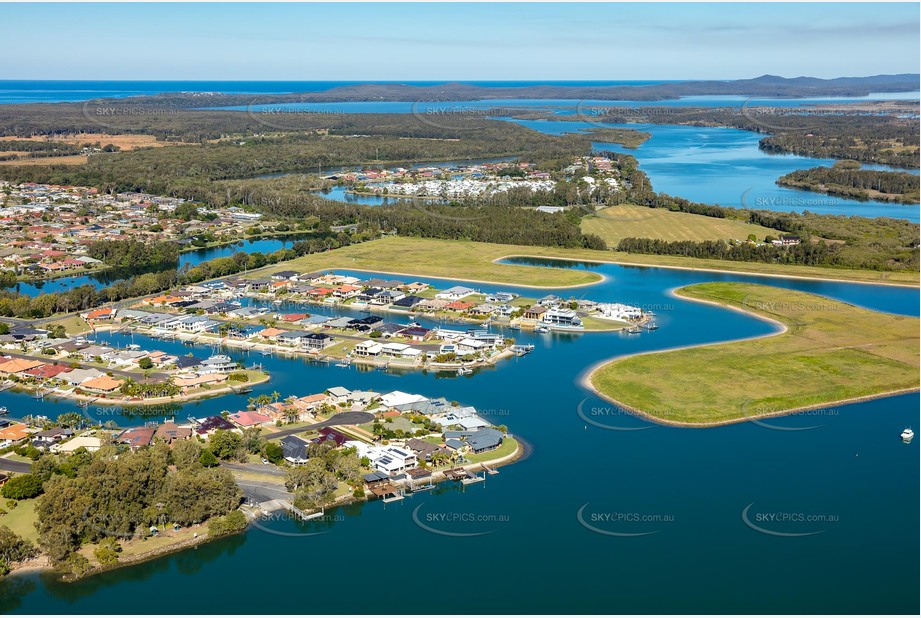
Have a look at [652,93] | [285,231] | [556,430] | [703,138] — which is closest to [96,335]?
[556,430]

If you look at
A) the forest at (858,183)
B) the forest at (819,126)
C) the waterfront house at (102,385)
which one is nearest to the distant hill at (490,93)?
the forest at (819,126)

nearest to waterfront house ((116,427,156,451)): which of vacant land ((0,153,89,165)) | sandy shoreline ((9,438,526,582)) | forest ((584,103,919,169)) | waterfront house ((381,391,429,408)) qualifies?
sandy shoreline ((9,438,526,582))

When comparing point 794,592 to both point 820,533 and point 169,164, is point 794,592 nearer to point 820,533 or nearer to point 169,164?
point 820,533

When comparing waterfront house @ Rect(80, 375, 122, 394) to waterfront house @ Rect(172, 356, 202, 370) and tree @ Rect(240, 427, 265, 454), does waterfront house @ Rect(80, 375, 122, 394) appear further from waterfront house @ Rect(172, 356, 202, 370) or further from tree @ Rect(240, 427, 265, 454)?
tree @ Rect(240, 427, 265, 454)

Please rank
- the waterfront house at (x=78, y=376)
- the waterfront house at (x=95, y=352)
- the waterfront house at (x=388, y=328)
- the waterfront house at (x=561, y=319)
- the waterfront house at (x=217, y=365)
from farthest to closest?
the waterfront house at (x=561, y=319)
the waterfront house at (x=388, y=328)
the waterfront house at (x=95, y=352)
the waterfront house at (x=217, y=365)
the waterfront house at (x=78, y=376)

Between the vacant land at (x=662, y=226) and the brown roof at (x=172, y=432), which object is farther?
the vacant land at (x=662, y=226)

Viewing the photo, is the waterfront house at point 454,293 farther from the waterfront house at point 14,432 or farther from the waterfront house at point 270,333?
the waterfront house at point 14,432
